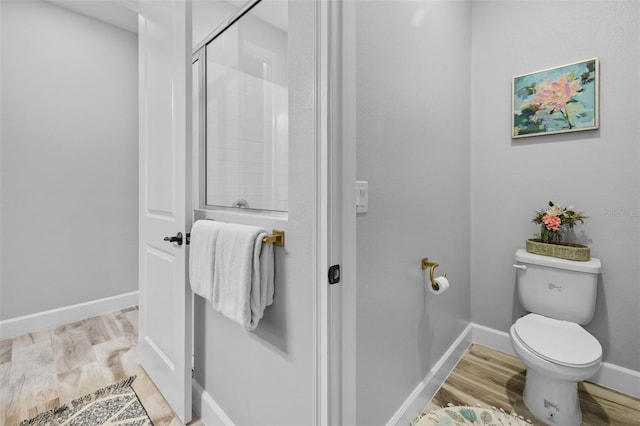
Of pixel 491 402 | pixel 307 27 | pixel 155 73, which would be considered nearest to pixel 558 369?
pixel 491 402

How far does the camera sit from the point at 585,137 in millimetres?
1645

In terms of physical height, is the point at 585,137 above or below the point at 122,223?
above

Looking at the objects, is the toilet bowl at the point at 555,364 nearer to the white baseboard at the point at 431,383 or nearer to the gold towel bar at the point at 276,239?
the white baseboard at the point at 431,383

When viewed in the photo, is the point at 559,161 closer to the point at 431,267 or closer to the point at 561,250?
the point at 561,250

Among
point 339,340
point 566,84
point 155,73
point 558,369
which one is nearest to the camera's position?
point 339,340

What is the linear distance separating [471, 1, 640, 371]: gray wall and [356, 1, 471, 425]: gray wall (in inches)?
11.5

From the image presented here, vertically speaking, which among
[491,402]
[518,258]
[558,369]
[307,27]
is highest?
[307,27]

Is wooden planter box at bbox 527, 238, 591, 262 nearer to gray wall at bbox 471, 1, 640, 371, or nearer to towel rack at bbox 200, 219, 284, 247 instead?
gray wall at bbox 471, 1, 640, 371

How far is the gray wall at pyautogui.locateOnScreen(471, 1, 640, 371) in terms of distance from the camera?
154 centimetres

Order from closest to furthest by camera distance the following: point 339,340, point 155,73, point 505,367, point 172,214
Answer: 1. point 339,340
2. point 172,214
3. point 155,73
4. point 505,367

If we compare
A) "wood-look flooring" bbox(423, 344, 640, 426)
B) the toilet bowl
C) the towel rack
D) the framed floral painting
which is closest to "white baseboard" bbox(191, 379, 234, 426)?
the towel rack

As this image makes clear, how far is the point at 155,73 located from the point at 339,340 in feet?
5.34

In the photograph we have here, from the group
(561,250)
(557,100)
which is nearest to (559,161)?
(557,100)

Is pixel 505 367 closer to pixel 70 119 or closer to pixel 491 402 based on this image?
pixel 491 402
